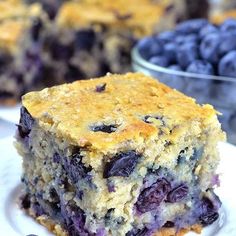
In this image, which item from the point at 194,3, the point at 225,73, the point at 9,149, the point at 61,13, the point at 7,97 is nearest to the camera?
the point at 9,149

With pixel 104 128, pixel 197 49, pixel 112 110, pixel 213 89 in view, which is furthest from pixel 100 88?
pixel 197 49

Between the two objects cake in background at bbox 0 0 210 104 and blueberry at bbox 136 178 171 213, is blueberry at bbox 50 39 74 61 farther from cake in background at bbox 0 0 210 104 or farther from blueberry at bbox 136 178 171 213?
blueberry at bbox 136 178 171 213

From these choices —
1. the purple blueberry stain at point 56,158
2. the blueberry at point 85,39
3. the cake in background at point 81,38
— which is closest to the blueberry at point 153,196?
the purple blueberry stain at point 56,158

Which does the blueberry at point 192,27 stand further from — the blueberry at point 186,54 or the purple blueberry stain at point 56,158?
the purple blueberry stain at point 56,158

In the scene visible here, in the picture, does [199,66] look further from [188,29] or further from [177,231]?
[177,231]

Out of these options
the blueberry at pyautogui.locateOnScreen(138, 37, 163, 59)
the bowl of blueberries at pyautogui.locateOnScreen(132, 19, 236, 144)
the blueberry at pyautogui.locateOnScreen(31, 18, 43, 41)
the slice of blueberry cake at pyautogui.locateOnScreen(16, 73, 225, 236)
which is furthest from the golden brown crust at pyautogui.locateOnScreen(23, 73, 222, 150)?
the blueberry at pyautogui.locateOnScreen(31, 18, 43, 41)

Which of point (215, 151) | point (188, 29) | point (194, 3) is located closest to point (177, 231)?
point (215, 151)

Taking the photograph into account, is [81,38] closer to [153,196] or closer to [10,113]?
[10,113]
